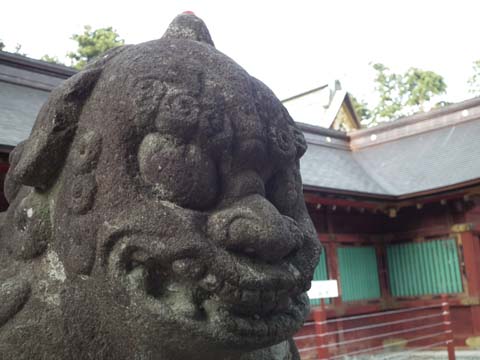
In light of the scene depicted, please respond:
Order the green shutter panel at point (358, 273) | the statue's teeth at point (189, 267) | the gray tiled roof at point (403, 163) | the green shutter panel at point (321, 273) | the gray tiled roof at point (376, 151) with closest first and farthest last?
1. the statue's teeth at point (189, 267)
2. the gray tiled roof at point (376, 151)
3. the green shutter panel at point (321, 273)
4. the green shutter panel at point (358, 273)
5. the gray tiled roof at point (403, 163)

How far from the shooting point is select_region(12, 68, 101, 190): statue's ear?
6.09 feet

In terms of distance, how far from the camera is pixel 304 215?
6.61ft

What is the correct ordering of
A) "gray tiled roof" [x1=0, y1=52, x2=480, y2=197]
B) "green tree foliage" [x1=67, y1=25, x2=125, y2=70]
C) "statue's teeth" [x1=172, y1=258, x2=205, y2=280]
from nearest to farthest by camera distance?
"statue's teeth" [x1=172, y1=258, x2=205, y2=280]
"gray tiled roof" [x1=0, y1=52, x2=480, y2=197]
"green tree foliage" [x1=67, y1=25, x2=125, y2=70]

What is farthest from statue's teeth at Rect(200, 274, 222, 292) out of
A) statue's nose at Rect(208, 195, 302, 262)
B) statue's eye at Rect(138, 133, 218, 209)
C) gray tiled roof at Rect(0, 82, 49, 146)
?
gray tiled roof at Rect(0, 82, 49, 146)

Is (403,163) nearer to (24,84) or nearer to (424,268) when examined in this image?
(424,268)

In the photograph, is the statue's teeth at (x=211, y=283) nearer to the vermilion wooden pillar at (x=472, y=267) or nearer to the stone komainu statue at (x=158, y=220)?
the stone komainu statue at (x=158, y=220)

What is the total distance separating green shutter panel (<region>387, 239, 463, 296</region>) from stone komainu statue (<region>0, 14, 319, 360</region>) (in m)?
8.66

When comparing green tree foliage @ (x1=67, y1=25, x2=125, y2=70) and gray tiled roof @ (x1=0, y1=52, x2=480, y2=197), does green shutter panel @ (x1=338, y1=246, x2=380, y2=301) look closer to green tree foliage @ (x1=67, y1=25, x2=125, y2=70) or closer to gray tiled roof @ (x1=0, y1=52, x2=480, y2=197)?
gray tiled roof @ (x1=0, y1=52, x2=480, y2=197)

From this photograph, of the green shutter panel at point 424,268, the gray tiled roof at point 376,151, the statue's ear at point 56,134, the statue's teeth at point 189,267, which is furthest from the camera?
the green shutter panel at point 424,268

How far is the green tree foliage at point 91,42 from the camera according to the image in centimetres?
2388

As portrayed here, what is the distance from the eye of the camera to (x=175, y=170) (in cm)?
166

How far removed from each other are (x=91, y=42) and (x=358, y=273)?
1820cm

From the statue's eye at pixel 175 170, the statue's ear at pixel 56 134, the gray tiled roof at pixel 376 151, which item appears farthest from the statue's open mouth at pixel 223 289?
the gray tiled roof at pixel 376 151

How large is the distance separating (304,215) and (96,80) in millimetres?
868
